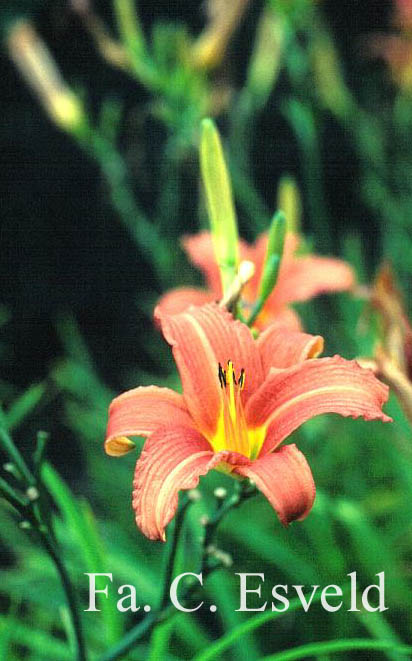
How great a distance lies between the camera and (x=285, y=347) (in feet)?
1.95

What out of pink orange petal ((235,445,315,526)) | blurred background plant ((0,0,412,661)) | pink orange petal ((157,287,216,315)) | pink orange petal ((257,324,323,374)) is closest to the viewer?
pink orange petal ((235,445,315,526))

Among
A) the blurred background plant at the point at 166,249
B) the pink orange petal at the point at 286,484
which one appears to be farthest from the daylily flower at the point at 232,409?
the blurred background plant at the point at 166,249

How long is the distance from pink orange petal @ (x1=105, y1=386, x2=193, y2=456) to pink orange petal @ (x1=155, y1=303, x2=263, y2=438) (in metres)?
0.02

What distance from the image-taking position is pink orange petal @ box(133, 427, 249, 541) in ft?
1.61

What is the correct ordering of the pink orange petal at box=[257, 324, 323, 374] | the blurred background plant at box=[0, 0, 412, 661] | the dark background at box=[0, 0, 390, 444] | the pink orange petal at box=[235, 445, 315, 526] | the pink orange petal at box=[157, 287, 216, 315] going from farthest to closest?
the dark background at box=[0, 0, 390, 444]
the blurred background plant at box=[0, 0, 412, 661]
the pink orange petal at box=[157, 287, 216, 315]
the pink orange petal at box=[257, 324, 323, 374]
the pink orange petal at box=[235, 445, 315, 526]

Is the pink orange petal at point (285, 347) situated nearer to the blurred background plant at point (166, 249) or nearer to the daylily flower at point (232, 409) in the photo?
the daylily flower at point (232, 409)

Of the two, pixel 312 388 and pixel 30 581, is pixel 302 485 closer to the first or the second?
pixel 312 388

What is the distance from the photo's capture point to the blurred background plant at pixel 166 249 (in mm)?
1156

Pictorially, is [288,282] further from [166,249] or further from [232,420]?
[166,249]

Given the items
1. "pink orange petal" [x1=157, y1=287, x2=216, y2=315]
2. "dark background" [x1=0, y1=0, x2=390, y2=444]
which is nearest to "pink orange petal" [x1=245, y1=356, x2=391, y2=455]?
"pink orange petal" [x1=157, y1=287, x2=216, y2=315]

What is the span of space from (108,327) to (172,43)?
4.01 ft

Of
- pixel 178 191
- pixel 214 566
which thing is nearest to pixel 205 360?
pixel 214 566

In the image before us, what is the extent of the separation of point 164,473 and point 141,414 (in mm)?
56

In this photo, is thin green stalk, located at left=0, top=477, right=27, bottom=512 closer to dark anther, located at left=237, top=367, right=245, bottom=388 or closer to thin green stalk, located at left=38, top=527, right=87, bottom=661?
thin green stalk, located at left=38, top=527, right=87, bottom=661
